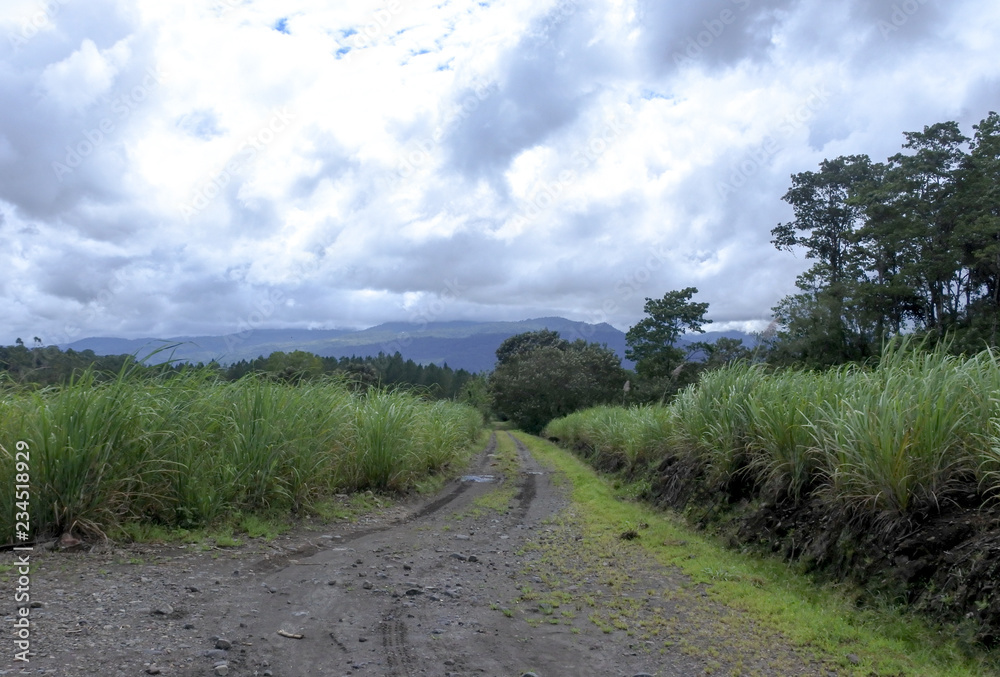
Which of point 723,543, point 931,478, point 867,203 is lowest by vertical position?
point 723,543

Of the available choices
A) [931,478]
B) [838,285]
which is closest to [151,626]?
[931,478]

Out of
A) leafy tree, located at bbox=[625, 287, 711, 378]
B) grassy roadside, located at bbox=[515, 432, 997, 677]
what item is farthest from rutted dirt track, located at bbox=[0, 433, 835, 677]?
leafy tree, located at bbox=[625, 287, 711, 378]

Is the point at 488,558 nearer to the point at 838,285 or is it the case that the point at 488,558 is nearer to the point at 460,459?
the point at 460,459

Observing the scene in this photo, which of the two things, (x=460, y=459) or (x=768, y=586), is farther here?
(x=460, y=459)

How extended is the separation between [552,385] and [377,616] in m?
43.8

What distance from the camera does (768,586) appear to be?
212 inches

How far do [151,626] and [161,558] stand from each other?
1.54m

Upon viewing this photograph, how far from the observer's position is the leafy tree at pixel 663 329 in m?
44.5

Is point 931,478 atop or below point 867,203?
below

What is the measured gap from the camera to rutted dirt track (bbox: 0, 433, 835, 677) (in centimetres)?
348

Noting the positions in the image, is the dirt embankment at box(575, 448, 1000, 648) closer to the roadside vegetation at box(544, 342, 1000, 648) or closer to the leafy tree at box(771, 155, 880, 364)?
the roadside vegetation at box(544, 342, 1000, 648)

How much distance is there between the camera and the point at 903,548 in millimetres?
4574

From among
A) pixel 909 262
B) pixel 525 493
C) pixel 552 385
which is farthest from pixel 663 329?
pixel 525 493

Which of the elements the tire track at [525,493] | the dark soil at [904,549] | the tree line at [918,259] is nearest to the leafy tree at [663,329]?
the tree line at [918,259]
